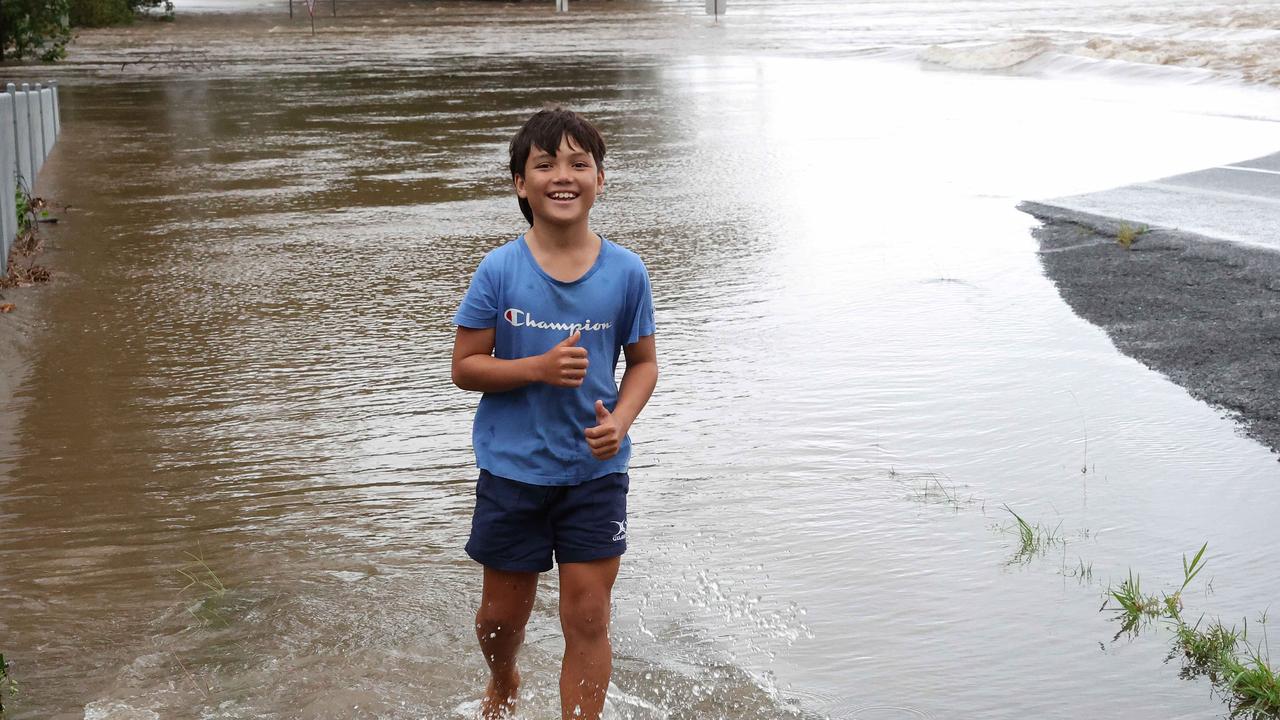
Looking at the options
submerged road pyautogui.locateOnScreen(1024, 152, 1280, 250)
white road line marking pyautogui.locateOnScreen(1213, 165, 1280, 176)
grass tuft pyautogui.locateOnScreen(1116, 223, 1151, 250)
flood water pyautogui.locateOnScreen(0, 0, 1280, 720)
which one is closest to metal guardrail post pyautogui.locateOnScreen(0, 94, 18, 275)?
flood water pyautogui.locateOnScreen(0, 0, 1280, 720)

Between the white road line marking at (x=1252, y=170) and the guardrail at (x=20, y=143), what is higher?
the guardrail at (x=20, y=143)

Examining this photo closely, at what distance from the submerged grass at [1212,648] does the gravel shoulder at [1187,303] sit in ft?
5.47

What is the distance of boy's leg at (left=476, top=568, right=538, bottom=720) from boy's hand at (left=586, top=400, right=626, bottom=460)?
0.47 m

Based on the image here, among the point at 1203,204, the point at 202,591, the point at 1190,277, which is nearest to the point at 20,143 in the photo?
the point at 202,591

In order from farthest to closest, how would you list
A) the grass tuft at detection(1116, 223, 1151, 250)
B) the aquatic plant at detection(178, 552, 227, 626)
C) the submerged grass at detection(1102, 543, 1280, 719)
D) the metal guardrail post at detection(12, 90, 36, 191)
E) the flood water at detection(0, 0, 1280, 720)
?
1. the metal guardrail post at detection(12, 90, 36, 191)
2. the grass tuft at detection(1116, 223, 1151, 250)
3. the aquatic plant at detection(178, 552, 227, 626)
4. the flood water at detection(0, 0, 1280, 720)
5. the submerged grass at detection(1102, 543, 1280, 719)

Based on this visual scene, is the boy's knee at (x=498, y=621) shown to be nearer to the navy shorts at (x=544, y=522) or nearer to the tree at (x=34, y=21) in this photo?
the navy shorts at (x=544, y=522)

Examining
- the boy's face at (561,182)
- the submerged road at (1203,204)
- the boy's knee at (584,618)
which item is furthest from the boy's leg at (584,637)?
the submerged road at (1203,204)

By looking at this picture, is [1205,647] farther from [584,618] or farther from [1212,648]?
[584,618]

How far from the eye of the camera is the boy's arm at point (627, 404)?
3168 millimetres

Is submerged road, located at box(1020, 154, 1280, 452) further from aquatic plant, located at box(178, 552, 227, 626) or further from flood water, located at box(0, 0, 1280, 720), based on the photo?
aquatic plant, located at box(178, 552, 227, 626)

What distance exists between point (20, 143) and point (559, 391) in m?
9.11

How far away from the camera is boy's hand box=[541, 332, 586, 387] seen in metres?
3.13

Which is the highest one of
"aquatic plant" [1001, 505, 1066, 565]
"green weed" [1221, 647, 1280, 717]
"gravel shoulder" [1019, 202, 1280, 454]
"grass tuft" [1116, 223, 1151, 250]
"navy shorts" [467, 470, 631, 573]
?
"navy shorts" [467, 470, 631, 573]

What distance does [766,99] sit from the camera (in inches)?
798
